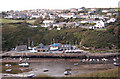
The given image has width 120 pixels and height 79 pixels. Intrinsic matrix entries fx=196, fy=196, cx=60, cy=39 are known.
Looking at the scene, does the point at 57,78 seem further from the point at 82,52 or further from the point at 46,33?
the point at 46,33

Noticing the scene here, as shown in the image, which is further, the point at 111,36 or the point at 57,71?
the point at 111,36

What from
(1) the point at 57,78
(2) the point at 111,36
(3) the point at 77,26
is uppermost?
(3) the point at 77,26

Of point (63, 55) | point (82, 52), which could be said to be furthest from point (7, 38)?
point (82, 52)

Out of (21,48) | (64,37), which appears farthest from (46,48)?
(64,37)

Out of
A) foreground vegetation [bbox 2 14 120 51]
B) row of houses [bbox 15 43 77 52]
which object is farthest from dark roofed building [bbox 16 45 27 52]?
foreground vegetation [bbox 2 14 120 51]

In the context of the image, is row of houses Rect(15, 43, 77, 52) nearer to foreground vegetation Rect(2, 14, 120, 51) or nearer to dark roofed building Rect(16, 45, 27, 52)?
dark roofed building Rect(16, 45, 27, 52)

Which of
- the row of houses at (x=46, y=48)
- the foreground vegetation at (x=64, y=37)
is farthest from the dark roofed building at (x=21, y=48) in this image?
the foreground vegetation at (x=64, y=37)

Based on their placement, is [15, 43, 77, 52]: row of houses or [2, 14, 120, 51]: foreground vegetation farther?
[2, 14, 120, 51]: foreground vegetation

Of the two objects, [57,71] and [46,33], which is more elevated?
[46,33]

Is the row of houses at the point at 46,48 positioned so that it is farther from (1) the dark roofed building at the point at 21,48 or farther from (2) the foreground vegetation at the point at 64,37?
(2) the foreground vegetation at the point at 64,37

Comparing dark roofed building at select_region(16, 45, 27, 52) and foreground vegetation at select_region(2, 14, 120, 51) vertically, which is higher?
foreground vegetation at select_region(2, 14, 120, 51)

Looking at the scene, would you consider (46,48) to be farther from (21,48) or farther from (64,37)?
(64,37)
